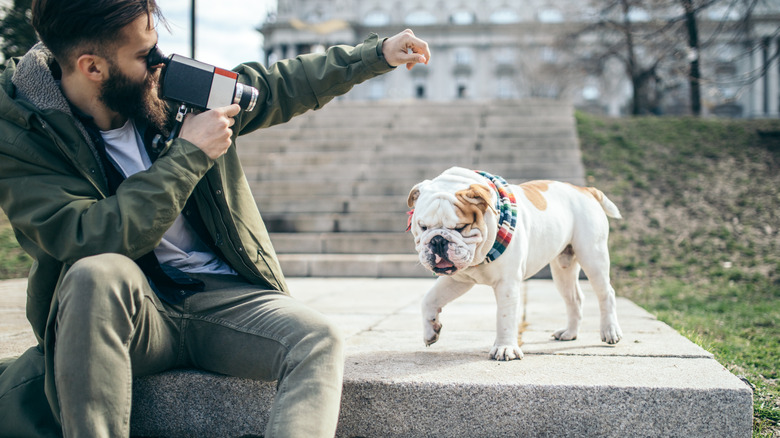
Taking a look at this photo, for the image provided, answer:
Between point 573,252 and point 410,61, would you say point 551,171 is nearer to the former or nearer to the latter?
point 573,252

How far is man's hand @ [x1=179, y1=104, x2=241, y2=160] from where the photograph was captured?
2.23 meters

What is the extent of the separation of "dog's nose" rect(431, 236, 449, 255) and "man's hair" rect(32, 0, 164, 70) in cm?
139

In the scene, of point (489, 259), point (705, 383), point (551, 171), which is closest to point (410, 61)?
point (489, 259)

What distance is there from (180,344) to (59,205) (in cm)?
71

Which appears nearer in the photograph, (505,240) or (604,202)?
(505,240)

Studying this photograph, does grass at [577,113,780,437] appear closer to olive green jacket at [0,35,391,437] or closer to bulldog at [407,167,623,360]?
bulldog at [407,167,623,360]

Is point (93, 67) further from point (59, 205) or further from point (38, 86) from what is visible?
point (59, 205)

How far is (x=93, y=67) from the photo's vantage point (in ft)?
7.52

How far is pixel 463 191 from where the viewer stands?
8.65 ft

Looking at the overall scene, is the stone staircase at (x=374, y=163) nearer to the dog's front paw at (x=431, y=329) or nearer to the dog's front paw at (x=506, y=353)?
the dog's front paw at (x=431, y=329)

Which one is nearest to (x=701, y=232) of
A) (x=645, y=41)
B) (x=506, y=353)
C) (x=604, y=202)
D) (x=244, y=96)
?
(x=604, y=202)

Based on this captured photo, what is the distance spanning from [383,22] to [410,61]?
6984cm

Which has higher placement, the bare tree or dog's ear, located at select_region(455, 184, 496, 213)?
the bare tree

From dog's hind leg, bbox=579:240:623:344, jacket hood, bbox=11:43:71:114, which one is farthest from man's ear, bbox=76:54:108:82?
dog's hind leg, bbox=579:240:623:344
